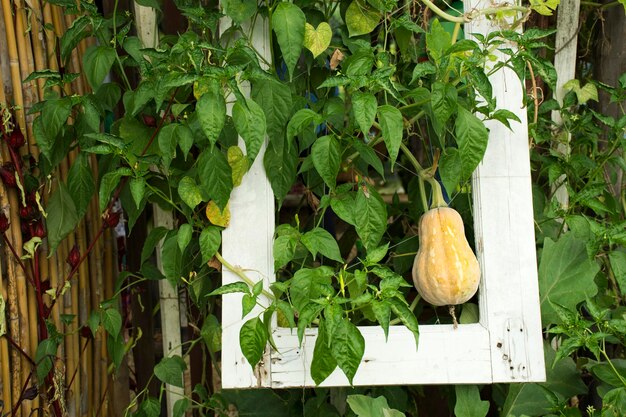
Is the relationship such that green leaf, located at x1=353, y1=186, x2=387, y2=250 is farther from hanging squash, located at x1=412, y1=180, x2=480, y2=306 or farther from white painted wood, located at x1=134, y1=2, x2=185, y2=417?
white painted wood, located at x1=134, y1=2, x2=185, y2=417

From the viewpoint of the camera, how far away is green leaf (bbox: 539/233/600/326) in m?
1.83

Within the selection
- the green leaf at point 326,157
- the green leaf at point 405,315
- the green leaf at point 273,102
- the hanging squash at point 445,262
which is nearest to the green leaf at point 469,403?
the hanging squash at point 445,262

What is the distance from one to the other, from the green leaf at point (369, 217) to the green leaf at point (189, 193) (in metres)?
0.31

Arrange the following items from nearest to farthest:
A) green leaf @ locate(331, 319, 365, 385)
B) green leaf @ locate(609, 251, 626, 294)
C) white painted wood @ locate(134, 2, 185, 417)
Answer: green leaf @ locate(331, 319, 365, 385)
green leaf @ locate(609, 251, 626, 294)
white painted wood @ locate(134, 2, 185, 417)

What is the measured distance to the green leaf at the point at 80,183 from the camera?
1.74m

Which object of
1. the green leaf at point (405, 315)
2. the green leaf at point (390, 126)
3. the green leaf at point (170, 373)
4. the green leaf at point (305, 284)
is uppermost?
the green leaf at point (390, 126)

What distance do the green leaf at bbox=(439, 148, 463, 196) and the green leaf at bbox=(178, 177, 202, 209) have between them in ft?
1.56

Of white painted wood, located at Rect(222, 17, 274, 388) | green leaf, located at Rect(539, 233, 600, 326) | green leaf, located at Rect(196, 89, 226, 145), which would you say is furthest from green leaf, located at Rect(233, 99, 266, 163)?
green leaf, located at Rect(539, 233, 600, 326)

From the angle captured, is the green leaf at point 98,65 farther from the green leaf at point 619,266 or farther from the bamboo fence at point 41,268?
the green leaf at point 619,266

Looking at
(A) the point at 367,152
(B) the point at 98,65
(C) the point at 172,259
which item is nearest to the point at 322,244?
(A) the point at 367,152

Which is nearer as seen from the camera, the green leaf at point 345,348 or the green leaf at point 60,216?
the green leaf at point 345,348

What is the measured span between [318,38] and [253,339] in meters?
0.60

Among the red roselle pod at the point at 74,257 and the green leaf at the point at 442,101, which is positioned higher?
the green leaf at the point at 442,101

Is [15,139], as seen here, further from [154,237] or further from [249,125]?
[249,125]
